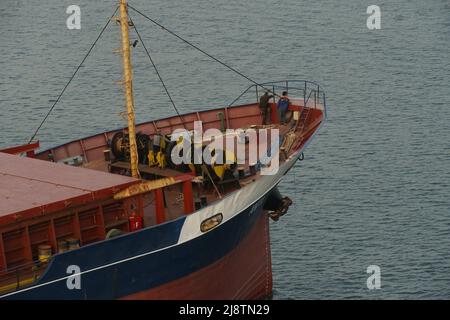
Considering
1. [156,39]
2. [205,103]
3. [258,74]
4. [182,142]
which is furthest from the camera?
[156,39]

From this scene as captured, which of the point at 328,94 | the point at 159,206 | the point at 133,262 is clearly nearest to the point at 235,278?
the point at 159,206

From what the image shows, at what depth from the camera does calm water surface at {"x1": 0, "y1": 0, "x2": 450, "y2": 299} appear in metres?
52.1

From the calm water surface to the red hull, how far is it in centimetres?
363

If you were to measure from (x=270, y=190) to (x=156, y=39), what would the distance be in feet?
171

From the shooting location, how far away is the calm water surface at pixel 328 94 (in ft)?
171

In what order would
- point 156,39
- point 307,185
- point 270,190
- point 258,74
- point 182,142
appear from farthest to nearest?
point 156,39 < point 258,74 < point 307,185 < point 270,190 < point 182,142

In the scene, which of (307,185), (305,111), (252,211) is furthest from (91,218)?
(307,185)

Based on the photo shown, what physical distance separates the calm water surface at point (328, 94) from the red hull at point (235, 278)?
11.9 ft

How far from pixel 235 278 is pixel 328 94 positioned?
130ft

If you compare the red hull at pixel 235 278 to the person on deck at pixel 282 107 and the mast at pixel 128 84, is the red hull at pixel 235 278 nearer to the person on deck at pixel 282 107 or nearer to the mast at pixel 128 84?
the mast at pixel 128 84

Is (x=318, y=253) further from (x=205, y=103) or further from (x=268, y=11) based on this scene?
(x=268, y=11)

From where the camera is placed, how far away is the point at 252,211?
41000mm

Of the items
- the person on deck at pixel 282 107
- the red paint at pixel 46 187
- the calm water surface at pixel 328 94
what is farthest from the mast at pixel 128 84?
the calm water surface at pixel 328 94

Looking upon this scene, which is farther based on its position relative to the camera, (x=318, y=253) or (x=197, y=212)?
(x=318, y=253)
